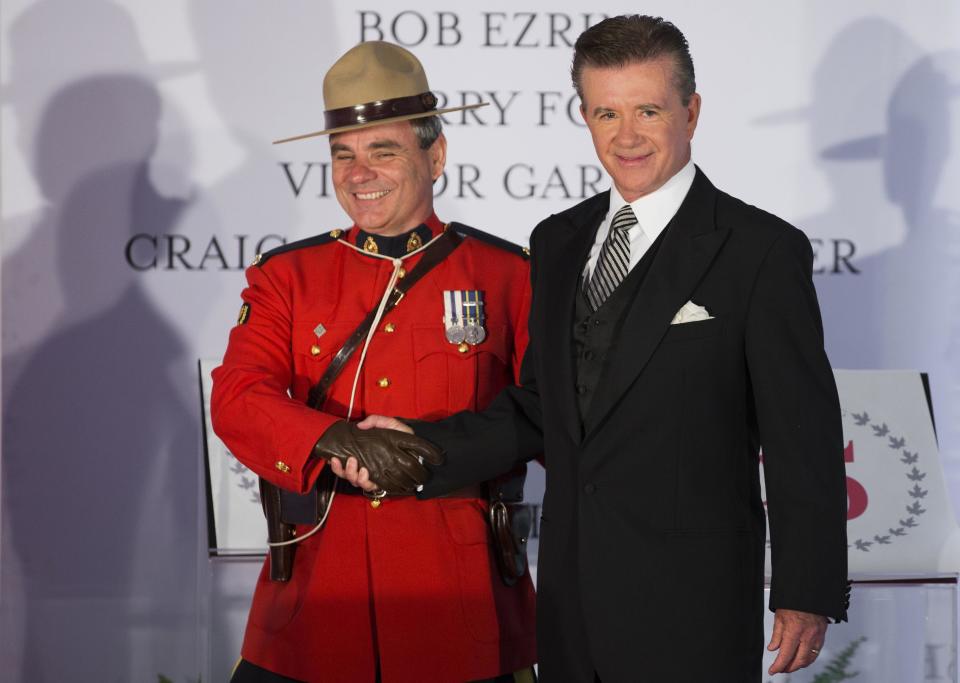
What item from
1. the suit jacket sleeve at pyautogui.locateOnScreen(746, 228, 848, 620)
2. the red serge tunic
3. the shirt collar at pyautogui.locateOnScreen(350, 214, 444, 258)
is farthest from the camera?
the shirt collar at pyautogui.locateOnScreen(350, 214, 444, 258)

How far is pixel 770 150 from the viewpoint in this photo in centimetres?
428

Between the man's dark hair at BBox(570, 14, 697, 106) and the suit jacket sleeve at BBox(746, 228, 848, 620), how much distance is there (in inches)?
15.3

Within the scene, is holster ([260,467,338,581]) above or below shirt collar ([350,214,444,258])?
below

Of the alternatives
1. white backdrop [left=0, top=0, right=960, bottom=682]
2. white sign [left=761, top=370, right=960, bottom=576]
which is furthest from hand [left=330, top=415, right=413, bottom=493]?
white backdrop [left=0, top=0, right=960, bottom=682]

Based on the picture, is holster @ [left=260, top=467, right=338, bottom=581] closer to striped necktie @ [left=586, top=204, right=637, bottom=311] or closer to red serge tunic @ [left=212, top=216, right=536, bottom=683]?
red serge tunic @ [left=212, top=216, right=536, bottom=683]

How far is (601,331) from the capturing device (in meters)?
2.11

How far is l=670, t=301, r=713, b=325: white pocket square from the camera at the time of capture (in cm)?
202

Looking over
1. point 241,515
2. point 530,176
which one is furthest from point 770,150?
point 241,515

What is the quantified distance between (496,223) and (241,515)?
1314 mm

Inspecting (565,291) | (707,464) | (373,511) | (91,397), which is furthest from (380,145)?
(91,397)

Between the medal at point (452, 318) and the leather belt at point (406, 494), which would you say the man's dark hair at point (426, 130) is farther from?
the leather belt at point (406, 494)

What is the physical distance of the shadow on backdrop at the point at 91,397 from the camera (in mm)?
4211

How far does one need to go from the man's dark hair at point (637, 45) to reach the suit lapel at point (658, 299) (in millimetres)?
240

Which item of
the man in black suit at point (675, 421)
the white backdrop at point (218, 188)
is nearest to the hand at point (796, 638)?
the man in black suit at point (675, 421)
